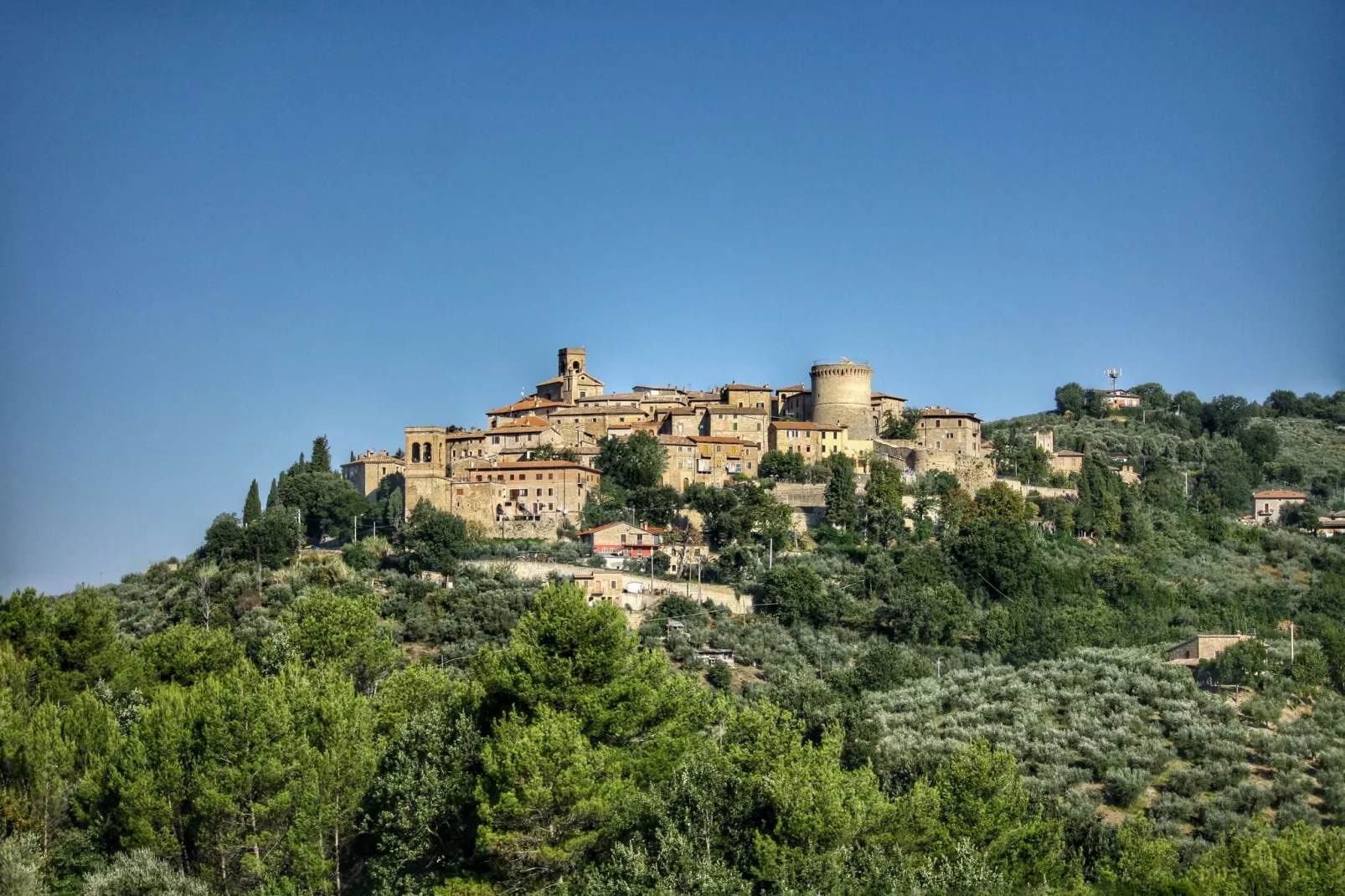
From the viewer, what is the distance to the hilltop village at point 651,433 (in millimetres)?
56875

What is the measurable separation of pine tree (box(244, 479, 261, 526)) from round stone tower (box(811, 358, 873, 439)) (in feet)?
81.8

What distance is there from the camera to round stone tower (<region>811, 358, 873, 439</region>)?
66625 mm

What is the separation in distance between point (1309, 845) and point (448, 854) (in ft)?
51.1

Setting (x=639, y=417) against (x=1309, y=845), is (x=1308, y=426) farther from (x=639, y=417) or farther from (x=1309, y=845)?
(x=1309, y=845)

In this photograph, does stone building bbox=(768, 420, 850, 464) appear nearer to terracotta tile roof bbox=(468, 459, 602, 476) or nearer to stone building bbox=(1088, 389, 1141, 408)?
terracotta tile roof bbox=(468, 459, 602, 476)

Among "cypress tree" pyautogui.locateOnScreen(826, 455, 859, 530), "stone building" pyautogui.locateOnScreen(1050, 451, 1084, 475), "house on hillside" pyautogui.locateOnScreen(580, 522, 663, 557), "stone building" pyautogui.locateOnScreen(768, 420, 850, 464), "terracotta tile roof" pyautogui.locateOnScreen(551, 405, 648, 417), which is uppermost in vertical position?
"terracotta tile roof" pyautogui.locateOnScreen(551, 405, 648, 417)

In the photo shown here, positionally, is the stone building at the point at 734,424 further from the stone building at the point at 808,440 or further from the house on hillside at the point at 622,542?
the house on hillside at the point at 622,542

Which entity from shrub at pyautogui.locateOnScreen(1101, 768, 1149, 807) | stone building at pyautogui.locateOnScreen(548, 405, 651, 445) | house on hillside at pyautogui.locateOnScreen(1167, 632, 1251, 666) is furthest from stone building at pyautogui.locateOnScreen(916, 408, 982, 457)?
shrub at pyautogui.locateOnScreen(1101, 768, 1149, 807)

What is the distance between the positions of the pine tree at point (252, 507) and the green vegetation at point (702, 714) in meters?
0.15

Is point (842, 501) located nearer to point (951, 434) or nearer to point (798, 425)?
point (798, 425)

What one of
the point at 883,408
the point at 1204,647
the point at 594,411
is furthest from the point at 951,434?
the point at 1204,647

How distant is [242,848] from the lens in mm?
25344

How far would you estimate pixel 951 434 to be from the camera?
6675cm

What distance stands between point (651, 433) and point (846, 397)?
10010 millimetres
